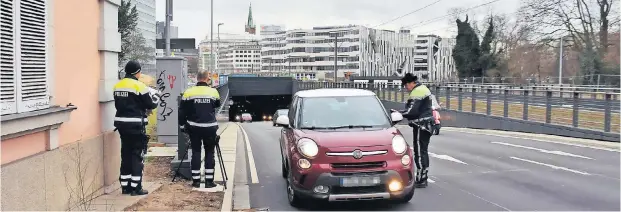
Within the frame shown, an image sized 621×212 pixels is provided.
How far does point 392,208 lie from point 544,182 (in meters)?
3.29

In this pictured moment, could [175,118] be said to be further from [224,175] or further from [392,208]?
[392,208]

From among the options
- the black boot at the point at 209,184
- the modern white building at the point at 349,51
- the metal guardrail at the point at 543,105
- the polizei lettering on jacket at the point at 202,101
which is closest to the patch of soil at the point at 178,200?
the black boot at the point at 209,184

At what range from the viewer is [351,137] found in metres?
7.58

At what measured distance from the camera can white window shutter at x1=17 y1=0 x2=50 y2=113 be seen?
17.9 feet

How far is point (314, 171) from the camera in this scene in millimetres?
7328

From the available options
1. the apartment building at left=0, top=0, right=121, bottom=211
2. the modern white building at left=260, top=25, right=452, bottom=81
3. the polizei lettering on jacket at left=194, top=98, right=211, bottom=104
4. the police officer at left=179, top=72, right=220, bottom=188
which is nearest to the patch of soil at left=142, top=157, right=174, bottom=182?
the police officer at left=179, top=72, right=220, bottom=188

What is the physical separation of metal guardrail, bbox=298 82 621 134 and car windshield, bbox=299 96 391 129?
1049cm

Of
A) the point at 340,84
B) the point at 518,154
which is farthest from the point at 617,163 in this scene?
the point at 340,84

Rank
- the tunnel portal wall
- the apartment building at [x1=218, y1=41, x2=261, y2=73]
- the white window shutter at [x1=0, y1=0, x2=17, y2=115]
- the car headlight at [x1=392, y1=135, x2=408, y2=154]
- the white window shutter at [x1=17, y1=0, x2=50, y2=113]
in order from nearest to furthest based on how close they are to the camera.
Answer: the white window shutter at [x1=0, y1=0, x2=17, y2=115]
the white window shutter at [x1=17, y1=0, x2=50, y2=113]
the car headlight at [x1=392, y1=135, x2=408, y2=154]
the tunnel portal wall
the apartment building at [x1=218, y1=41, x2=261, y2=73]

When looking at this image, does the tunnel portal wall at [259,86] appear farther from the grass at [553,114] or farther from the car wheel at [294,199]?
the car wheel at [294,199]

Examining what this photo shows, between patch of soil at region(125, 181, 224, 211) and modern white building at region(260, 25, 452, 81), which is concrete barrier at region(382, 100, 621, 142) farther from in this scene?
modern white building at region(260, 25, 452, 81)

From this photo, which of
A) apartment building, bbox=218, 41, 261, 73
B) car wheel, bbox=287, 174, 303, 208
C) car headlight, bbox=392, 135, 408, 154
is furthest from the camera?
apartment building, bbox=218, 41, 261, 73

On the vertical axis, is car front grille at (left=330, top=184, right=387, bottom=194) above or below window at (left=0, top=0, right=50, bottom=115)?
below

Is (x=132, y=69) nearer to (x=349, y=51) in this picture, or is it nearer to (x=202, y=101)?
(x=202, y=101)
